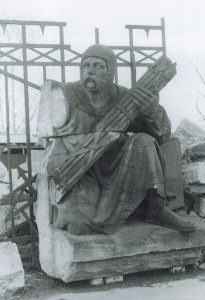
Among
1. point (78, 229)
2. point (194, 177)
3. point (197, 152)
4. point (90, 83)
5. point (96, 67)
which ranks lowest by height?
point (78, 229)

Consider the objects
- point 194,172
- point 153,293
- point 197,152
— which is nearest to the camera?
point 153,293

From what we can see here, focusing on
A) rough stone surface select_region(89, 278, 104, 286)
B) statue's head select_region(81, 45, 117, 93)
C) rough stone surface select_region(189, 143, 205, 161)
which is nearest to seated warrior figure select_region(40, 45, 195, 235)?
statue's head select_region(81, 45, 117, 93)

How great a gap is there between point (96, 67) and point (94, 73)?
0.05 m

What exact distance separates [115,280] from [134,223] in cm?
49

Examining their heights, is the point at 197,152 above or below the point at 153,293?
above

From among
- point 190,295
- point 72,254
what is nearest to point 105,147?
point 72,254

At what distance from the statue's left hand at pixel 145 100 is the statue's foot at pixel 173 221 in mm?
811

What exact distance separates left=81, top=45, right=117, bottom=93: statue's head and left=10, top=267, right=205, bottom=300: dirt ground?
1.55m

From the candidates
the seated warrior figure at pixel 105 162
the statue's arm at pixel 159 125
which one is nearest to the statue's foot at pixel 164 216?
the seated warrior figure at pixel 105 162

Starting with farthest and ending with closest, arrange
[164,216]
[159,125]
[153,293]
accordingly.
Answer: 1. [159,125]
2. [164,216]
3. [153,293]

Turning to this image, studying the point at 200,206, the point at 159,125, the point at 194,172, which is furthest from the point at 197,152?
the point at 159,125

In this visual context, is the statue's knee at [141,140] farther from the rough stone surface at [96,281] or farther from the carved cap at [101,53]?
the rough stone surface at [96,281]

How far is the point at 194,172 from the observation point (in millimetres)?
4812

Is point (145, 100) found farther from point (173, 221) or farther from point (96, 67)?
point (173, 221)
